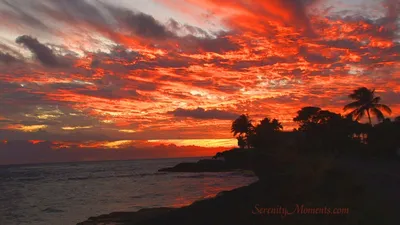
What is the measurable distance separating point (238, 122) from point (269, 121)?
30.5 feet

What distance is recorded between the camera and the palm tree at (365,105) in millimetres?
58094

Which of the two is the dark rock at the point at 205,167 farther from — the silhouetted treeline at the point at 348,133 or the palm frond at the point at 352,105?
the palm frond at the point at 352,105

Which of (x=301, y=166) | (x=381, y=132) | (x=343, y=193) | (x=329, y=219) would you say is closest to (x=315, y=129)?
(x=381, y=132)

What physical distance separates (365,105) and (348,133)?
7.07 meters

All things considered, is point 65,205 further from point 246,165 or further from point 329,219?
point 246,165

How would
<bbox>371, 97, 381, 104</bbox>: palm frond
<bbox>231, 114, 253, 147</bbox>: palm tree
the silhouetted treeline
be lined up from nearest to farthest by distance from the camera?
the silhouetted treeline, <bbox>371, 97, 381, 104</bbox>: palm frond, <bbox>231, 114, 253, 147</bbox>: palm tree

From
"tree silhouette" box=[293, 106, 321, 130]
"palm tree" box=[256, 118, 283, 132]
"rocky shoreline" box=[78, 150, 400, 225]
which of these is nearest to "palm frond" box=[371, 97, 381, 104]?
"tree silhouette" box=[293, 106, 321, 130]

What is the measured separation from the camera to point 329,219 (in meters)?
12.1

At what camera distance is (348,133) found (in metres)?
55.7

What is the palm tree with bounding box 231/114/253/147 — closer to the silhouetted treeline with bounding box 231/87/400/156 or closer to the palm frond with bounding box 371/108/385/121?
the silhouetted treeline with bounding box 231/87/400/156

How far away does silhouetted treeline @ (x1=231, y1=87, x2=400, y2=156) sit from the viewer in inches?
1816

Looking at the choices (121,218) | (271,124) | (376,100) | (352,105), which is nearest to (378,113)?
(376,100)

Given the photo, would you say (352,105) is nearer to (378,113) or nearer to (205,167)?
(378,113)

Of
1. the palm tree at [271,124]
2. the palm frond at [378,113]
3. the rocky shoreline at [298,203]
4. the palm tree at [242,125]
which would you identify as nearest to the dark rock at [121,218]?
the rocky shoreline at [298,203]
